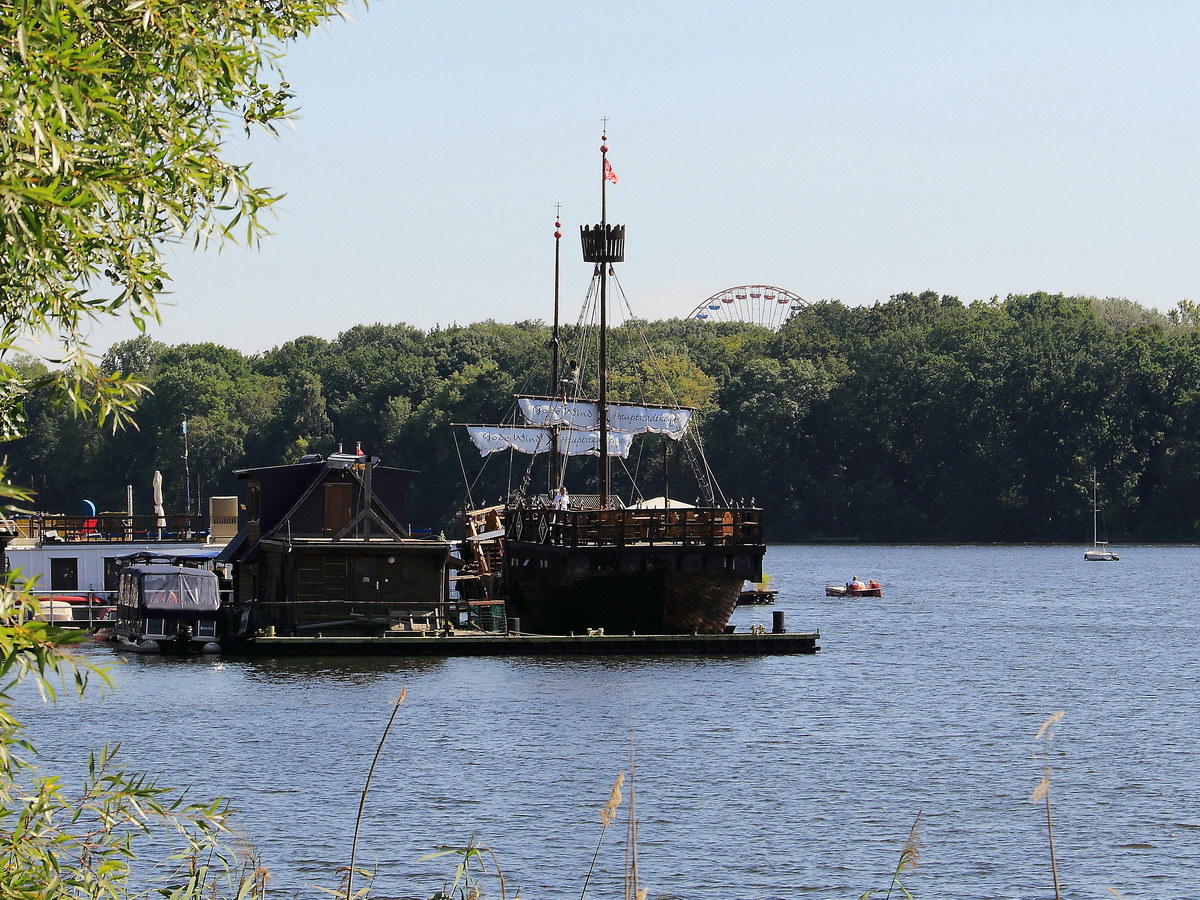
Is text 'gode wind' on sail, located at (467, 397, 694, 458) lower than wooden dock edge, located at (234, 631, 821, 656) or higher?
higher

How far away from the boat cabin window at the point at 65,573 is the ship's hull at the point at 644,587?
762 inches

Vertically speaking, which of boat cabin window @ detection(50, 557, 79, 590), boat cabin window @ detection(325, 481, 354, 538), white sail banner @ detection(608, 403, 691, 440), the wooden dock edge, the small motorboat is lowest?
the small motorboat

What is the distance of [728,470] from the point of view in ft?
521

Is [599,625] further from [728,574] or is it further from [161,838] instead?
[161,838]

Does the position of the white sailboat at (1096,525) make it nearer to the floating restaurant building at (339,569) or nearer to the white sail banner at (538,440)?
the white sail banner at (538,440)

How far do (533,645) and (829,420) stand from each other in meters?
116

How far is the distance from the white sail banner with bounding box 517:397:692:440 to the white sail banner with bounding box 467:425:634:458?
0.65m

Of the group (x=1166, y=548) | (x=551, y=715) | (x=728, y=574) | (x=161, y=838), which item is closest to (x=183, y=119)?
(x=161, y=838)

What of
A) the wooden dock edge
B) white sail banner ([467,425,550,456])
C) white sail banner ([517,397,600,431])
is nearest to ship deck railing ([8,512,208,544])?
white sail banner ([467,425,550,456])

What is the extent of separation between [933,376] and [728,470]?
68.3ft

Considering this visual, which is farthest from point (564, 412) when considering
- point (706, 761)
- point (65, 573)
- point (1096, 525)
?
point (1096, 525)

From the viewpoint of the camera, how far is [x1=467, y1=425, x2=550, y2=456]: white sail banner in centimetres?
7319

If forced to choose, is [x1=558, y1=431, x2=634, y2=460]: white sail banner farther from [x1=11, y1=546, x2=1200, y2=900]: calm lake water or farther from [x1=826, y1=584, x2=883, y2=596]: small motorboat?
[x1=11, y1=546, x2=1200, y2=900]: calm lake water

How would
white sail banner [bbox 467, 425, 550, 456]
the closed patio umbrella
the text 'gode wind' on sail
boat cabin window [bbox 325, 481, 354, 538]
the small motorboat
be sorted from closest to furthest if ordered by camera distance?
boat cabin window [bbox 325, 481, 354, 538]
the closed patio umbrella
the text 'gode wind' on sail
white sail banner [bbox 467, 425, 550, 456]
the small motorboat
